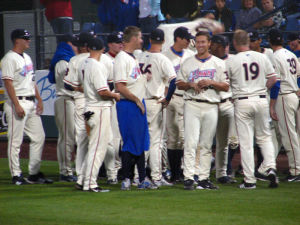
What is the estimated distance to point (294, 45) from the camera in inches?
370

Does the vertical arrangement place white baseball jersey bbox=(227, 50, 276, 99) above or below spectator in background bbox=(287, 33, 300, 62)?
below

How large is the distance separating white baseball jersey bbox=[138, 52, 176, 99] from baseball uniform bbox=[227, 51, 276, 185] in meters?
0.79

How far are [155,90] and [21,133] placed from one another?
6.14ft

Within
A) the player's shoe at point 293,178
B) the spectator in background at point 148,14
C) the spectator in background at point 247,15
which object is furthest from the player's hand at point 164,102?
the spectator in background at point 247,15

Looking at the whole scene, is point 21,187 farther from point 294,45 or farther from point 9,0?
point 9,0

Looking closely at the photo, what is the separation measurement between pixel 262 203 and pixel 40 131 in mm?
3329

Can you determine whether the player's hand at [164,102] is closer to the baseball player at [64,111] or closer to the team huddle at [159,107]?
the team huddle at [159,107]

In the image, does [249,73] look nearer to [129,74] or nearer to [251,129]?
[251,129]

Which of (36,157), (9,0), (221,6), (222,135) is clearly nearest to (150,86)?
(222,135)

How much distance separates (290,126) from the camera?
869 cm

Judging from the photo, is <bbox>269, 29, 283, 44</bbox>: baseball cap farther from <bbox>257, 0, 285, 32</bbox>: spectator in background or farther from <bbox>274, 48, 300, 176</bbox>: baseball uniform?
<bbox>257, 0, 285, 32</bbox>: spectator in background


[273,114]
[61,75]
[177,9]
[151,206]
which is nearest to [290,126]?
[273,114]

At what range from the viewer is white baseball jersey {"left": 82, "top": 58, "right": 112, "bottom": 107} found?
288 inches

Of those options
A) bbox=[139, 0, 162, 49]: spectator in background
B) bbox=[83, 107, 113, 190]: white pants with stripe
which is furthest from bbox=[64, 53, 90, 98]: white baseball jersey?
bbox=[139, 0, 162, 49]: spectator in background
